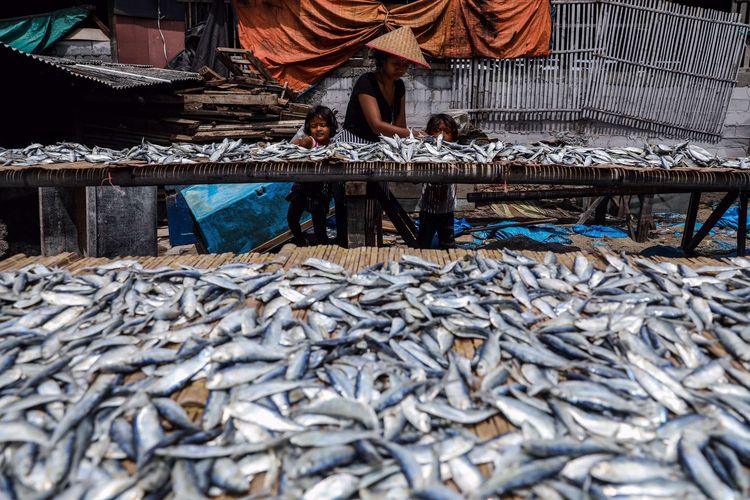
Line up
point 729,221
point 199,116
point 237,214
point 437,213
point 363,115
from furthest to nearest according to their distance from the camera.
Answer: point 199,116
point 729,221
point 237,214
point 363,115
point 437,213

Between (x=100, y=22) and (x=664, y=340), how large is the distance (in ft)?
42.8

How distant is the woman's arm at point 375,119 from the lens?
530cm

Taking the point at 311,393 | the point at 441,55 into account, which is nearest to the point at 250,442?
the point at 311,393

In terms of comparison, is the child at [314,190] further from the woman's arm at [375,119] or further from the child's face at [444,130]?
the child's face at [444,130]

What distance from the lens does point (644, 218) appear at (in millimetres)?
7766

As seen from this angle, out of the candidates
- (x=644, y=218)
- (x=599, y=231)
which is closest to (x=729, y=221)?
(x=644, y=218)

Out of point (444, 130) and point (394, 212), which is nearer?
point (394, 212)

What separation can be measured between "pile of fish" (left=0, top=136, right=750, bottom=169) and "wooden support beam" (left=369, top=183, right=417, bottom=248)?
525mm

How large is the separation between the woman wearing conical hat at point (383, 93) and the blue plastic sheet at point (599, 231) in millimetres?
4337

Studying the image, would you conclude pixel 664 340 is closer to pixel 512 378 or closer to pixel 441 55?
pixel 512 378

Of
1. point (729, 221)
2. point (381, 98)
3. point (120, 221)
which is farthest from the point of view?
point (729, 221)

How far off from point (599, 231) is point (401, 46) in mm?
5242

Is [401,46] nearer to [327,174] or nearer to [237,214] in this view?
[327,174]

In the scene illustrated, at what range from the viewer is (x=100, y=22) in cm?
1131
